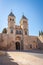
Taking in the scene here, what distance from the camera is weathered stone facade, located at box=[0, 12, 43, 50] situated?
32.4 metres

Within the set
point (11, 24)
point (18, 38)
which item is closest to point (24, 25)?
point (11, 24)

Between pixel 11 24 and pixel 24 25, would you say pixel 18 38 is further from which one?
pixel 11 24

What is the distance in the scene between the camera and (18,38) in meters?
34.7

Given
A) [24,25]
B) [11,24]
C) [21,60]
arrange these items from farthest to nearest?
[24,25] < [11,24] < [21,60]

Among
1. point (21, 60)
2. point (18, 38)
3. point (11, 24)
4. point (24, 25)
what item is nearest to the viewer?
point (21, 60)

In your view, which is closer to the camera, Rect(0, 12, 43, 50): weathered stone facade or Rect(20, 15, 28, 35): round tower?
Rect(0, 12, 43, 50): weathered stone facade

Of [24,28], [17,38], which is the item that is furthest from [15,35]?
[24,28]

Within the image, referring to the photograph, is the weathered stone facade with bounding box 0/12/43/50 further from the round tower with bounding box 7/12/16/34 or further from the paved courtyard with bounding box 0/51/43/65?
the paved courtyard with bounding box 0/51/43/65

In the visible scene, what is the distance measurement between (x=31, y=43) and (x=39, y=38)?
112 inches

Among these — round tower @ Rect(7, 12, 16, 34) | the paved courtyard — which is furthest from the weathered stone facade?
the paved courtyard

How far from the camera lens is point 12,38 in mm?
33156

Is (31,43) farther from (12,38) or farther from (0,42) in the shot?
(0,42)

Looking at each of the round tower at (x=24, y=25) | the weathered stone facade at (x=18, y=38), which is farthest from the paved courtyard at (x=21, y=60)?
Result: the round tower at (x=24, y=25)

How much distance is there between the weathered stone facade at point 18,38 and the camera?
106 ft
